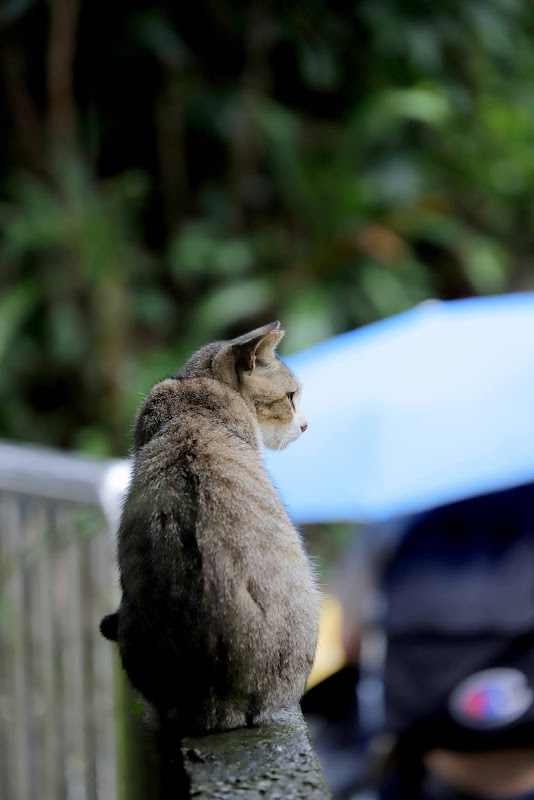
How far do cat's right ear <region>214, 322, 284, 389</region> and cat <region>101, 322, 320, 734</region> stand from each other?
0.05m

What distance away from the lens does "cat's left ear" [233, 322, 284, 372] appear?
125 centimetres

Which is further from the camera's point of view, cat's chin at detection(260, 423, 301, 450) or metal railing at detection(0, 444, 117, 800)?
metal railing at detection(0, 444, 117, 800)

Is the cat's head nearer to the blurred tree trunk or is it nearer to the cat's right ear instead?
the cat's right ear

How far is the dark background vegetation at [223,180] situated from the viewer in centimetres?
502

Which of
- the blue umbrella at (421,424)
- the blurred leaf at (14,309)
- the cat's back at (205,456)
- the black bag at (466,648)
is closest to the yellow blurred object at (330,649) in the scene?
the black bag at (466,648)

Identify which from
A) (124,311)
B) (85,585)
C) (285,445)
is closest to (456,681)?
(85,585)

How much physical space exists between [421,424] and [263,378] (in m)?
1.58

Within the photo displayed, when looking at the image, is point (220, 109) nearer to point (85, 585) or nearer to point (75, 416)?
A: point (75, 416)

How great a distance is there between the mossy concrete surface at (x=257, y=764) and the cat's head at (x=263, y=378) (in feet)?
1.17

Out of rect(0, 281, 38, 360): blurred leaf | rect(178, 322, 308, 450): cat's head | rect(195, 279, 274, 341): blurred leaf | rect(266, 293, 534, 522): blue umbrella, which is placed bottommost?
rect(178, 322, 308, 450): cat's head

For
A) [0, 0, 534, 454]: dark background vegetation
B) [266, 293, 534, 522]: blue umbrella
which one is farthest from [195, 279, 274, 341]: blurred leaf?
[266, 293, 534, 522]: blue umbrella

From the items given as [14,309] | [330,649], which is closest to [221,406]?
[330,649]

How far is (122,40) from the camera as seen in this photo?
17.9 ft

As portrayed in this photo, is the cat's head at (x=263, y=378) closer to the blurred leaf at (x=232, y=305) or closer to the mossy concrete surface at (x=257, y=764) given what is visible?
the mossy concrete surface at (x=257, y=764)
